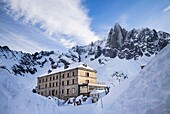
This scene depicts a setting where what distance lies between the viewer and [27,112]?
24.2 feet

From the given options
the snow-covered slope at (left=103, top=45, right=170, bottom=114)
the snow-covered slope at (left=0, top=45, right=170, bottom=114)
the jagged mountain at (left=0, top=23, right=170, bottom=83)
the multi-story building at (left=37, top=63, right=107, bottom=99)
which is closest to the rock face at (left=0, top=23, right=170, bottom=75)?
the jagged mountain at (left=0, top=23, right=170, bottom=83)

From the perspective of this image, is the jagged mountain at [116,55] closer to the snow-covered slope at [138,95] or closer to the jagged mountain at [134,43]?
the jagged mountain at [134,43]

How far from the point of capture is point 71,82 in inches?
1948

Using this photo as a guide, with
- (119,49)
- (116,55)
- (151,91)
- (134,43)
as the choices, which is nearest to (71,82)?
(151,91)

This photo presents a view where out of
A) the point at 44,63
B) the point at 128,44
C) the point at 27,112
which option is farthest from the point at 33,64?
the point at 27,112

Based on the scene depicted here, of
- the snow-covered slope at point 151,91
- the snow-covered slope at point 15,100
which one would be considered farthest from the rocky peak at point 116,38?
the snow-covered slope at point 15,100

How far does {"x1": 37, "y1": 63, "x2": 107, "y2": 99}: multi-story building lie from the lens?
4628cm

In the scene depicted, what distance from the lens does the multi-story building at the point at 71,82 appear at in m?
46.3

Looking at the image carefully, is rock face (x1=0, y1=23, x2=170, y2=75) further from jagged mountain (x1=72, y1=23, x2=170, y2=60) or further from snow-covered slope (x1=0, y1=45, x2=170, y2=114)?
snow-covered slope (x1=0, y1=45, x2=170, y2=114)

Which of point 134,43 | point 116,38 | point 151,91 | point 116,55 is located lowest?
point 151,91

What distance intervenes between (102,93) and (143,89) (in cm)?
2849

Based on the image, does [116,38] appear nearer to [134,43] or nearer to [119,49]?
[119,49]

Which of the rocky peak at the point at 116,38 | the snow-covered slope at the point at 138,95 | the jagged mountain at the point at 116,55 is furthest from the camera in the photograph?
the rocky peak at the point at 116,38

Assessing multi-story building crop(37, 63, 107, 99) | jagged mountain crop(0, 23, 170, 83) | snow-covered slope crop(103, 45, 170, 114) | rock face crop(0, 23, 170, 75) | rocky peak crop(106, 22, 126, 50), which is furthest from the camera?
rocky peak crop(106, 22, 126, 50)
